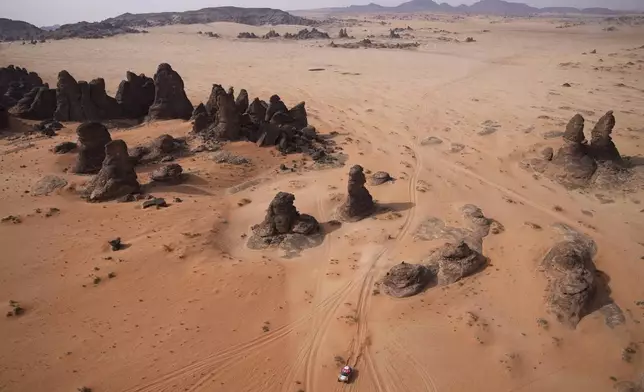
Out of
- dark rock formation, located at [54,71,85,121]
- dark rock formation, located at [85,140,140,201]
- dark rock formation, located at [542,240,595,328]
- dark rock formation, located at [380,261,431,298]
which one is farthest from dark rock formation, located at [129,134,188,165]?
dark rock formation, located at [542,240,595,328]

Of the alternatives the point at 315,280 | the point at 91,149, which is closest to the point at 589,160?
the point at 315,280

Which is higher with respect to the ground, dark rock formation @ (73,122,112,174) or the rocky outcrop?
the rocky outcrop

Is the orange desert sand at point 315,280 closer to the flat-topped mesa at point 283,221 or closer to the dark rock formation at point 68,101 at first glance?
the flat-topped mesa at point 283,221

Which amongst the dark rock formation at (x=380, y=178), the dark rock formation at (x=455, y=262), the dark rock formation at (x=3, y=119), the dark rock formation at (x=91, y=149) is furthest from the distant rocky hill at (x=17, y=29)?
the dark rock formation at (x=455, y=262)

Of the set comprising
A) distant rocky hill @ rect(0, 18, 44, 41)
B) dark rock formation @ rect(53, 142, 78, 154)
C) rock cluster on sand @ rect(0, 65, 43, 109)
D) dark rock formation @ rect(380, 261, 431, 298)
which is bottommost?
dark rock formation @ rect(380, 261, 431, 298)

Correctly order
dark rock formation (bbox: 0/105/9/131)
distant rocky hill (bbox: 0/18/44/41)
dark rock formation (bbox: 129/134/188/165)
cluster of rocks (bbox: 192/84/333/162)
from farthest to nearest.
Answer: distant rocky hill (bbox: 0/18/44/41) → dark rock formation (bbox: 0/105/9/131) → cluster of rocks (bbox: 192/84/333/162) → dark rock formation (bbox: 129/134/188/165)

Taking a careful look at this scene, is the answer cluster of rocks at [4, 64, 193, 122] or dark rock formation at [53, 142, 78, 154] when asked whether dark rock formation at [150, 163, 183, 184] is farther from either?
cluster of rocks at [4, 64, 193, 122]

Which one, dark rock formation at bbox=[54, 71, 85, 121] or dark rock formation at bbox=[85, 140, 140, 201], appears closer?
dark rock formation at bbox=[85, 140, 140, 201]

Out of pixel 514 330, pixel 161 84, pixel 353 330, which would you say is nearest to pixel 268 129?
pixel 161 84
